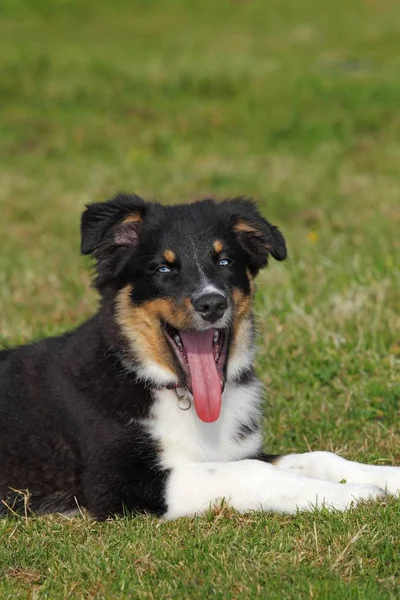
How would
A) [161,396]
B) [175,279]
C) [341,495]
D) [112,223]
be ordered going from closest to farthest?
1. [341,495]
2. [175,279]
3. [112,223]
4. [161,396]

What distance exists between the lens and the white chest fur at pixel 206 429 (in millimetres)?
5477

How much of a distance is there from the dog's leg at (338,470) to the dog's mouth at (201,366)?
525 millimetres

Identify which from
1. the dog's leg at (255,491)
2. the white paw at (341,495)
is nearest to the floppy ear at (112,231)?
the dog's leg at (255,491)

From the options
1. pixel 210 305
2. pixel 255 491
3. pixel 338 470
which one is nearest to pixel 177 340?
pixel 210 305

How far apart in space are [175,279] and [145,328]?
33cm

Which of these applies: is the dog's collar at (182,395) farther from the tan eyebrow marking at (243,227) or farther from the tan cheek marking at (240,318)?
the tan eyebrow marking at (243,227)

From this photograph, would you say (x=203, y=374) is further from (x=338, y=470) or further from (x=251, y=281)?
(x=338, y=470)

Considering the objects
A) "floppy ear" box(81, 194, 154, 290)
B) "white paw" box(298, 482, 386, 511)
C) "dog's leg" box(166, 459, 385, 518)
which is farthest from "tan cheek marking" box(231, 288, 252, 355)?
"white paw" box(298, 482, 386, 511)

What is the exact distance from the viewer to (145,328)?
552 centimetres

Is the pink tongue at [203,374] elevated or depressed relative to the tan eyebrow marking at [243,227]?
depressed

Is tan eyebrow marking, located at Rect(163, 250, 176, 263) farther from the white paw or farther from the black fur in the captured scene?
the white paw

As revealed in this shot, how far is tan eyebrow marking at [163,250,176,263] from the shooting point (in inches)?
214

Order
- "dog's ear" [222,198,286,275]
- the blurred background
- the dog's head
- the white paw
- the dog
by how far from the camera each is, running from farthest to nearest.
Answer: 1. the blurred background
2. "dog's ear" [222,198,286,275]
3. the dog's head
4. the dog
5. the white paw

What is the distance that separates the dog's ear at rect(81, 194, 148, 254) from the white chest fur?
860mm
